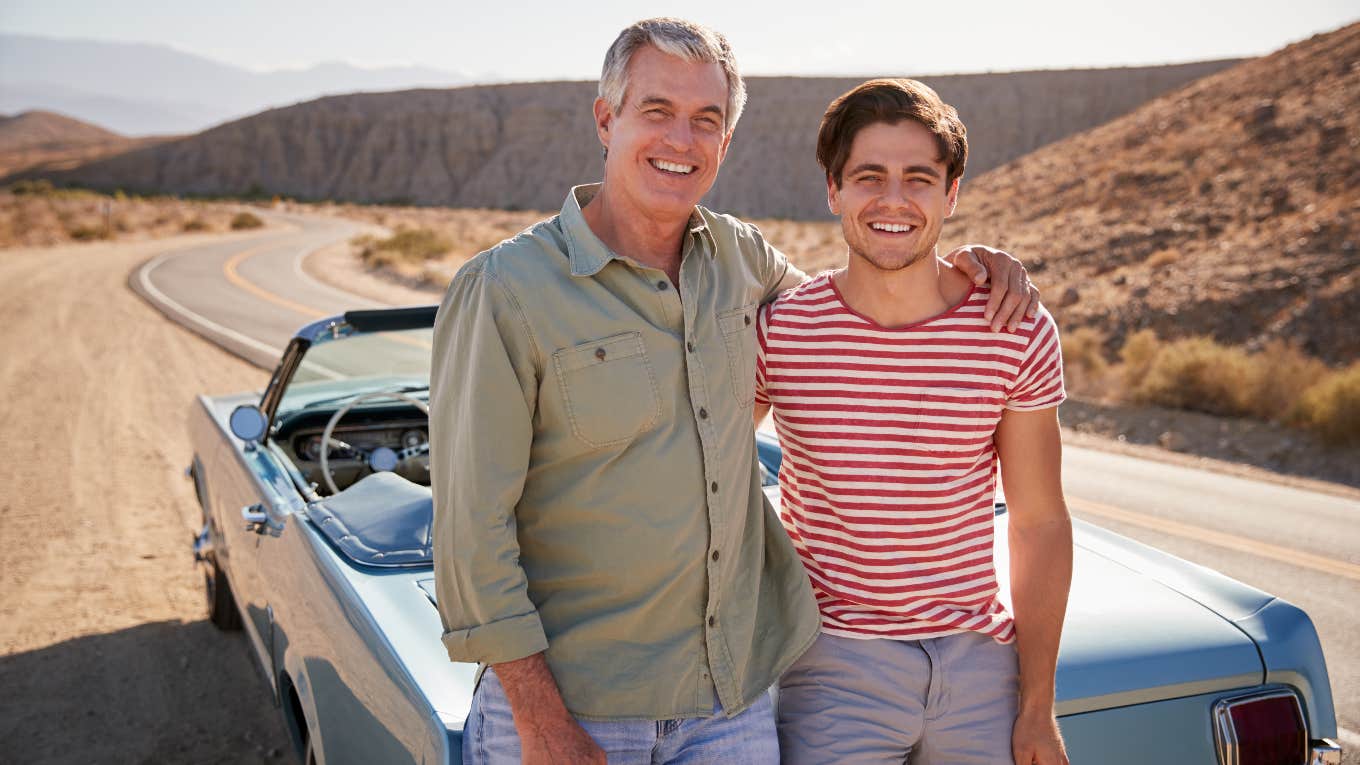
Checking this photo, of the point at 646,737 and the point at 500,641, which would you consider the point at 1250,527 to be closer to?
the point at 646,737

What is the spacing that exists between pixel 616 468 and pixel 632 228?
1.54ft

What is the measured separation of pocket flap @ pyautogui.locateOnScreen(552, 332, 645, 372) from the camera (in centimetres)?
175

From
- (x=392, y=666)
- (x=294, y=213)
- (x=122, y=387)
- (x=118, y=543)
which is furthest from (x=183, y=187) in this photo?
(x=392, y=666)

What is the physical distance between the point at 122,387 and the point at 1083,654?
420 inches

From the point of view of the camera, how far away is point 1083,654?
220 cm

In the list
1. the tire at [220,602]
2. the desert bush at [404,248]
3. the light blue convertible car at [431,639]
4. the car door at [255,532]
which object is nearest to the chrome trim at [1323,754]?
the light blue convertible car at [431,639]

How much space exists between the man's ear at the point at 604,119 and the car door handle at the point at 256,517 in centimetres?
196

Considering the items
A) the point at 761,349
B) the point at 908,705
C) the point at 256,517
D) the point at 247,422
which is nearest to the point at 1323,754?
the point at 908,705

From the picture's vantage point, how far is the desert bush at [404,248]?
24.9 m

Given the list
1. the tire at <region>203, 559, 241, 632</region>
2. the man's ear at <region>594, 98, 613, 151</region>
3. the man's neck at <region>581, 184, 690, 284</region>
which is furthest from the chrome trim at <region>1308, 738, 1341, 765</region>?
the tire at <region>203, 559, 241, 632</region>

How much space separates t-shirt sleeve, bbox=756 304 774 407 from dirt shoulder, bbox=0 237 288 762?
2667 mm

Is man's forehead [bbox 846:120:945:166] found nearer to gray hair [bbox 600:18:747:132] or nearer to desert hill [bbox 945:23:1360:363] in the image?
gray hair [bbox 600:18:747:132]

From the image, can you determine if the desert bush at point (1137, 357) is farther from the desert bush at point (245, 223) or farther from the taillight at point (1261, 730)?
the desert bush at point (245, 223)

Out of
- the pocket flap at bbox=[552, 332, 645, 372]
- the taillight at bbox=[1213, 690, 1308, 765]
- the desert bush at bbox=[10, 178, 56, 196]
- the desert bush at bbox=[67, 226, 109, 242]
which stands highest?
the pocket flap at bbox=[552, 332, 645, 372]
